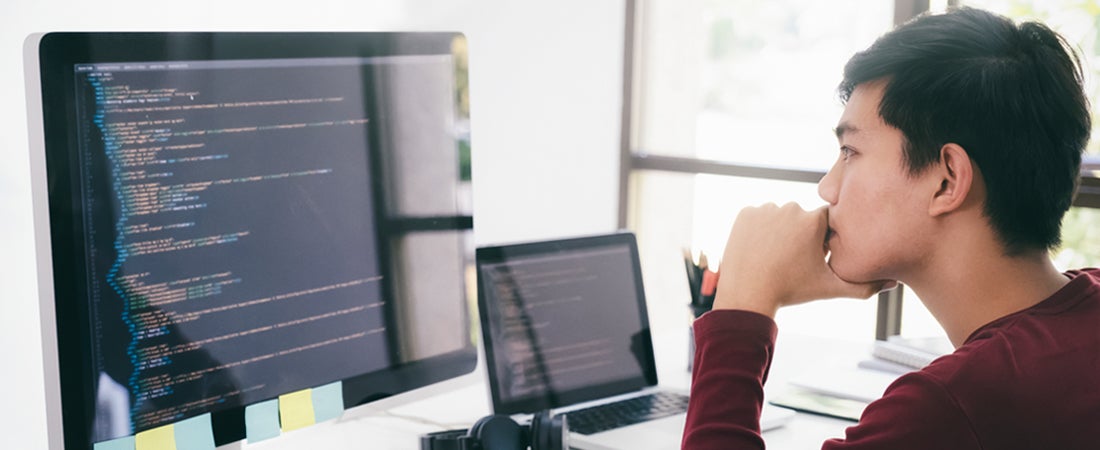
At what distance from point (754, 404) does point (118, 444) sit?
0.65 m

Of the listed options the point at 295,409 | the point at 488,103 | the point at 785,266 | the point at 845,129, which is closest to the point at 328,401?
the point at 295,409

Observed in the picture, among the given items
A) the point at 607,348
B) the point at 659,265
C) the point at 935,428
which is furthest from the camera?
the point at 659,265

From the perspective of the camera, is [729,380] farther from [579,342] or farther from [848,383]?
[848,383]

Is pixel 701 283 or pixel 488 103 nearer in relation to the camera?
pixel 701 283

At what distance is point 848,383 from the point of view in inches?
67.9

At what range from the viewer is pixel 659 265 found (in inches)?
123

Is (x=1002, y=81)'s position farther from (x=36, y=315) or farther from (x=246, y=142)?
(x=36, y=315)

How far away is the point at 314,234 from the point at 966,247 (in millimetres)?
702

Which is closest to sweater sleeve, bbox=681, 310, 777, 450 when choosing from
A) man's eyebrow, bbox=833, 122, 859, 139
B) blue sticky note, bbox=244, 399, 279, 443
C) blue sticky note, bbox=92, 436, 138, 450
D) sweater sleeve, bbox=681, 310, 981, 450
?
sweater sleeve, bbox=681, 310, 981, 450

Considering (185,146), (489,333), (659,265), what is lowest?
(659,265)

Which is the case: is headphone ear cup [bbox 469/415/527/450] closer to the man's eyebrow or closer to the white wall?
the man's eyebrow

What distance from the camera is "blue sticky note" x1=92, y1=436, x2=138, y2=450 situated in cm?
100

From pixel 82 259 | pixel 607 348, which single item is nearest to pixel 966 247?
pixel 607 348

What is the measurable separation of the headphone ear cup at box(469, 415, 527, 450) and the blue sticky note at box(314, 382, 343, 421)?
0.16 m
